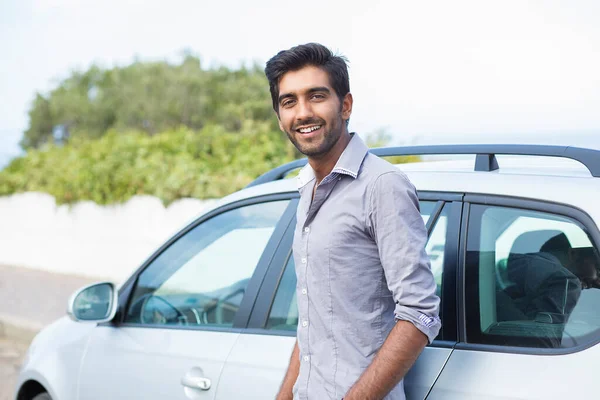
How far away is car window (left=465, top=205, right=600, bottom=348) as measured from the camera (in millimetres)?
1821

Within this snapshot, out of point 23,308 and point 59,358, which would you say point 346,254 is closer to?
point 59,358

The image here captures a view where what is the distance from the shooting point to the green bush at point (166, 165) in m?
8.53

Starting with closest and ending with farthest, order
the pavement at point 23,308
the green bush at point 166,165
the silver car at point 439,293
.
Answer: the silver car at point 439,293 → the pavement at point 23,308 → the green bush at point 166,165

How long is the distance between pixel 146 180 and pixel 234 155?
141cm

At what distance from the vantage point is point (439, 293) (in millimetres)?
2129

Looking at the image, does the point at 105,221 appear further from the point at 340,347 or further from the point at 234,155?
the point at 340,347

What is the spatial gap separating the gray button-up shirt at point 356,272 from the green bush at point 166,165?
620cm

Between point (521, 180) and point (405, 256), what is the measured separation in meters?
0.52

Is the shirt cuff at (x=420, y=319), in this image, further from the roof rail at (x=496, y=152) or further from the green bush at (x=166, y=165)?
the green bush at (x=166, y=165)

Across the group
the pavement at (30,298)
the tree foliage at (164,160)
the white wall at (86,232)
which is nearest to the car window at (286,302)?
the tree foliage at (164,160)

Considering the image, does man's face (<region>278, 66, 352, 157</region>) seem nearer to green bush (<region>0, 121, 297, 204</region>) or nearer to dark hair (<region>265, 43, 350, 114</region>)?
dark hair (<region>265, 43, 350, 114</region>)

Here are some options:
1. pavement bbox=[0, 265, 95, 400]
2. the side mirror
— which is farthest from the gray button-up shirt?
pavement bbox=[0, 265, 95, 400]

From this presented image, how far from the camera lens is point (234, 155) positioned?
28.9 feet

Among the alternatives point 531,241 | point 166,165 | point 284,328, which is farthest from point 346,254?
point 166,165
